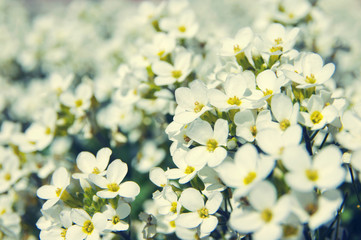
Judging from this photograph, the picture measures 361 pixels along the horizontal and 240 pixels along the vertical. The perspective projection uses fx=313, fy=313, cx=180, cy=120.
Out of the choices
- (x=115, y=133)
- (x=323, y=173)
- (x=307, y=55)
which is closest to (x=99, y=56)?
(x=115, y=133)

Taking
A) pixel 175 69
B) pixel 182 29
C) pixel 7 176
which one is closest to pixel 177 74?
pixel 175 69

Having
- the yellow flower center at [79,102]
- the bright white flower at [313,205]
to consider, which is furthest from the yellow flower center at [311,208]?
the yellow flower center at [79,102]

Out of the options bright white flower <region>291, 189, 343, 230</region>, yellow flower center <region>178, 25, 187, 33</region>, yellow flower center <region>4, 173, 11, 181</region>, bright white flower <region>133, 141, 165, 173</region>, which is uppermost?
bright white flower <region>291, 189, 343, 230</region>

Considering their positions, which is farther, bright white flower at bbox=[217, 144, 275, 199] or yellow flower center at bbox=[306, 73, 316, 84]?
yellow flower center at bbox=[306, 73, 316, 84]

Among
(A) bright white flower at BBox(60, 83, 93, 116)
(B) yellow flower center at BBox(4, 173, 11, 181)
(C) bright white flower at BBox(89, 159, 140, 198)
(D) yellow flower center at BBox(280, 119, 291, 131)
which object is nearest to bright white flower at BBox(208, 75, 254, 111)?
(D) yellow flower center at BBox(280, 119, 291, 131)

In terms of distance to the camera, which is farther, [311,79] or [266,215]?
[311,79]

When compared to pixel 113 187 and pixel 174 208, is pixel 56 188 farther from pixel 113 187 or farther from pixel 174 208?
pixel 174 208

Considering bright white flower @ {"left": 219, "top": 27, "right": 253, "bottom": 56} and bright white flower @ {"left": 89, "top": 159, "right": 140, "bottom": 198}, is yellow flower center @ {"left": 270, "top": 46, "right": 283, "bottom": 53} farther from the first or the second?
bright white flower @ {"left": 89, "top": 159, "right": 140, "bottom": 198}
